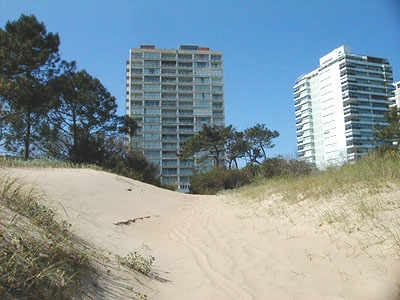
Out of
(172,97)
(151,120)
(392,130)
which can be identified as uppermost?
(172,97)

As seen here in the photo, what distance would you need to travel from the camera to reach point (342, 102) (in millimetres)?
85875

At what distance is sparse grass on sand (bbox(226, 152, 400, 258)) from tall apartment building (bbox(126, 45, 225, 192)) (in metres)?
69.7

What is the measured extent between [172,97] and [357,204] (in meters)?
81.7

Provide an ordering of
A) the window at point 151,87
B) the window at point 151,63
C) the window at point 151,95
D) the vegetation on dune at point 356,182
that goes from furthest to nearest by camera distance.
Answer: the window at point 151,63
the window at point 151,87
the window at point 151,95
the vegetation on dune at point 356,182

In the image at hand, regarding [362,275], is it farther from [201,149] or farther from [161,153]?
[161,153]

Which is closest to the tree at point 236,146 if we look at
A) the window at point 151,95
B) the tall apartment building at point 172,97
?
the tall apartment building at point 172,97

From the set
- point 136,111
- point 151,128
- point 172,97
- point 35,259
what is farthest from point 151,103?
point 35,259

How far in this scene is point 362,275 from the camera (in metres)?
3.49

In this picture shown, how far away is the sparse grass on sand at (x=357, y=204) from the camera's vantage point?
427 centimetres

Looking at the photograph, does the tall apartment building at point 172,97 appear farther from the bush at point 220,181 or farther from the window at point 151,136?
the bush at point 220,181

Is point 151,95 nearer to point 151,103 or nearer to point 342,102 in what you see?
point 151,103

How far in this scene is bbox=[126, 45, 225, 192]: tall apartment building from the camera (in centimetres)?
7969

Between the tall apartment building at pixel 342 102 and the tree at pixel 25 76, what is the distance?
2896 inches

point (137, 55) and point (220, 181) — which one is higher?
point (137, 55)
